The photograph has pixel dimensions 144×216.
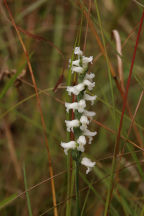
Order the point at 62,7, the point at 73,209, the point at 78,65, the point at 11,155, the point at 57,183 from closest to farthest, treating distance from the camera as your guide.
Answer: the point at 78,65
the point at 73,209
the point at 57,183
the point at 11,155
the point at 62,7

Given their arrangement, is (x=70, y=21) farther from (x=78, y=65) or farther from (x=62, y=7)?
(x=78, y=65)

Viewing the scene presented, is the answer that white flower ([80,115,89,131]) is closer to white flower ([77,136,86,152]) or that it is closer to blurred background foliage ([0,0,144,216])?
white flower ([77,136,86,152])

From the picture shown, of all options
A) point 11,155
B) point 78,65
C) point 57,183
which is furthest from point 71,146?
point 11,155

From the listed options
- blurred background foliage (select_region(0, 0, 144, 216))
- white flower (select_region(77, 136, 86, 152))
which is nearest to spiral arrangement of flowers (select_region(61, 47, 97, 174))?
white flower (select_region(77, 136, 86, 152))

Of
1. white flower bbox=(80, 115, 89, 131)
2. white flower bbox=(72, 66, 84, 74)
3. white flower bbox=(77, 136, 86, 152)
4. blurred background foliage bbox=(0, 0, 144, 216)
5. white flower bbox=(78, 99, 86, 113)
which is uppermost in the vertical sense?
blurred background foliage bbox=(0, 0, 144, 216)

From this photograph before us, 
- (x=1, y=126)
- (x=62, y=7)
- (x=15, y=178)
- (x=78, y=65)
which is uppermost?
(x=62, y=7)

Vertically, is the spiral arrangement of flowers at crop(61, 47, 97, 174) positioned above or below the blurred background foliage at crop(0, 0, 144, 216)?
below

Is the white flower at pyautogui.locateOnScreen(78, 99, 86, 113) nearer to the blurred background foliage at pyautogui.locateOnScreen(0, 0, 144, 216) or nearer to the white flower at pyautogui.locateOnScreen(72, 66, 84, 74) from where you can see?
the white flower at pyautogui.locateOnScreen(72, 66, 84, 74)

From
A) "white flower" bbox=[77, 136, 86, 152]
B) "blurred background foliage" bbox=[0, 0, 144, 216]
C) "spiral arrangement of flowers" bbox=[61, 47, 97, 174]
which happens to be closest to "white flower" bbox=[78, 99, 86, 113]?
"spiral arrangement of flowers" bbox=[61, 47, 97, 174]

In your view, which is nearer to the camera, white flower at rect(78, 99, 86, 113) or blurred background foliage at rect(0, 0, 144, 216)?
white flower at rect(78, 99, 86, 113)

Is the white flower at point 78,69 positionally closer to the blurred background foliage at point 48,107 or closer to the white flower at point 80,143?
the white flower at point 80,143

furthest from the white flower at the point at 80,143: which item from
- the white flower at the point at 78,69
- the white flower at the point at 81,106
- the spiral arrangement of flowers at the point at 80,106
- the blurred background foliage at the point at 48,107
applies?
the blurred background foliage at the point at 48,107
